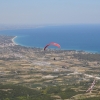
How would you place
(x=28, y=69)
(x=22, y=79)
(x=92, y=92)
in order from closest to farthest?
1. (x=92, y=92)
2. (x=22, y=79)
3. (x=28, y=69)

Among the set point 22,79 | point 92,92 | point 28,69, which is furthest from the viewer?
point 28,69

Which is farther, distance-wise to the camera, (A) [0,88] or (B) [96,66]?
(B) [96,66]

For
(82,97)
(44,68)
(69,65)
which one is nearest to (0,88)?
(82,97)

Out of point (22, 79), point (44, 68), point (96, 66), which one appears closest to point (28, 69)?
point (44, 68)

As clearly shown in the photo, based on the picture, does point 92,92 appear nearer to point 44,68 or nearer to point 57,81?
point 57,81

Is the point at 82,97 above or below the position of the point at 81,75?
below

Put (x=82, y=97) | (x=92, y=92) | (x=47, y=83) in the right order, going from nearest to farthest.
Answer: (x=82, y=97) < (x=92, y=92) < (x=47, y=83)

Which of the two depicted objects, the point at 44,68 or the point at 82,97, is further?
the point at 44,68

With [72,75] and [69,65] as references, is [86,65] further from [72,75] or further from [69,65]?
[72,75]

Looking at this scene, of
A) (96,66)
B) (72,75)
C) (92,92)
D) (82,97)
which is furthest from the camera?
(96,66)

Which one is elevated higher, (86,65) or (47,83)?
(86,65)
